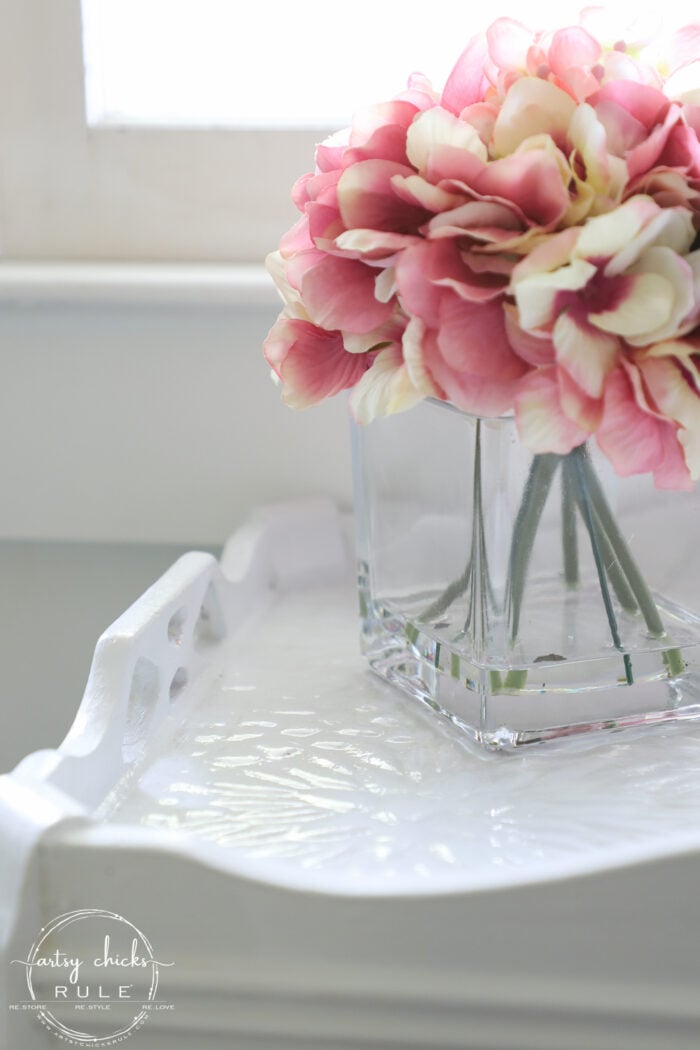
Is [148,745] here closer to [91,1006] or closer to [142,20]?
[91,1006]

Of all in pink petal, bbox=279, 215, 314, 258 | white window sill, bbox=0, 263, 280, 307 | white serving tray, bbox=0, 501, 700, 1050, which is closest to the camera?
white serving tray, bbox=0, 501, 700, 1050

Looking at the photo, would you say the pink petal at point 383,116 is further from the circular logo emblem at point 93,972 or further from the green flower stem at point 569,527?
the circular logo emblem at point 93,972

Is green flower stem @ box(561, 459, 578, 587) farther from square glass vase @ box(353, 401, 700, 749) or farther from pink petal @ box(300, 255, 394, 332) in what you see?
pink petal @ box(300, 255, 394, 332)

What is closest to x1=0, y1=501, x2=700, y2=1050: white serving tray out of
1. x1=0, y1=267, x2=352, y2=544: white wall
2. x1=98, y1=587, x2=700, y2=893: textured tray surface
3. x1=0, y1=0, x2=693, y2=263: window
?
x1=98, y1=587, x2=700, y2=893: textured tray surface

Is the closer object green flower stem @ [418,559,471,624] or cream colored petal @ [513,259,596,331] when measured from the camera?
cream colored petal @ [513,259,596,331]

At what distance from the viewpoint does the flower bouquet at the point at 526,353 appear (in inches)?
16.9

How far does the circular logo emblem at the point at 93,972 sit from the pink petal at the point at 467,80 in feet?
1.15

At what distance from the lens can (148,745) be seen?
553 millimetres

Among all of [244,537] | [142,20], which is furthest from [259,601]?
[142,20]

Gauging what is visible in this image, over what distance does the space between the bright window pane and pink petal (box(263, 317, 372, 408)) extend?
0.35 metres

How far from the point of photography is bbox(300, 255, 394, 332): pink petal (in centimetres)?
48

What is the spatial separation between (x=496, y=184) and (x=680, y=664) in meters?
0.26

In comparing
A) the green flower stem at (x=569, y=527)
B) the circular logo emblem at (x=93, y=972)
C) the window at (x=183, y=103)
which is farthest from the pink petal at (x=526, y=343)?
the window at (x=183, y=103)

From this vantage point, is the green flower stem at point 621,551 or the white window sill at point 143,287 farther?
the white window sill at point 143,287
